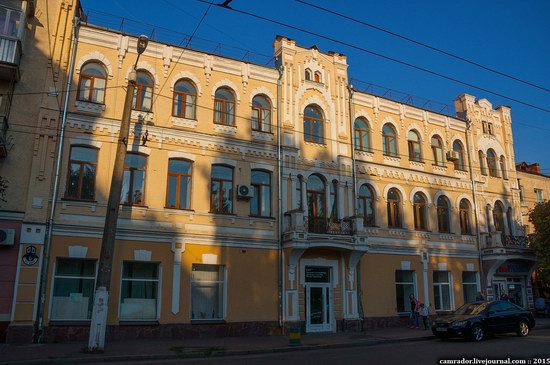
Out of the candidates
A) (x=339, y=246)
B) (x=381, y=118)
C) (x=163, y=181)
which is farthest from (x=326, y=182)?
(x=163, y=181)

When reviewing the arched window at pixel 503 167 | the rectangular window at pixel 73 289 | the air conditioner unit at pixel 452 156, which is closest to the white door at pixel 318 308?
the rectangular window at pixel 73 289

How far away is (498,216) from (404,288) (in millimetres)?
9688

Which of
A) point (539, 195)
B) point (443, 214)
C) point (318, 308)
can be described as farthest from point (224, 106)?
point (539, 195)

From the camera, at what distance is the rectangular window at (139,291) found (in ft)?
58.8

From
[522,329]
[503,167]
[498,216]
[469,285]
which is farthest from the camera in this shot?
[503,167]

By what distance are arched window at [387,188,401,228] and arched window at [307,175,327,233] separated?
4.33 metres

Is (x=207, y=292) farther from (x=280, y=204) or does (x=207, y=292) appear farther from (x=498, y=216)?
(x=498, y=216)

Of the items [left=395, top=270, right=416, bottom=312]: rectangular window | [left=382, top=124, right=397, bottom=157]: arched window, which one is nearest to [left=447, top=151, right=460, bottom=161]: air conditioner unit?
[left=382, top=124, right=397, bottom=157]: arched window

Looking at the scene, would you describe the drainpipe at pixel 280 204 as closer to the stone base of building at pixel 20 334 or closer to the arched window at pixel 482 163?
the stone base of building at pixel 20 334

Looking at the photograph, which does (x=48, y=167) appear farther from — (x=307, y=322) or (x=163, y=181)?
(x=307, y=322)

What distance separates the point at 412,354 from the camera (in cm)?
1402

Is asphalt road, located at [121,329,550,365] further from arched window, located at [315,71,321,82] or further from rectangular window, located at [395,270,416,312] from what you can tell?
arched window, located at [315,71,321,82]

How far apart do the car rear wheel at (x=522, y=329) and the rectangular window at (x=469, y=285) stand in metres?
8.06

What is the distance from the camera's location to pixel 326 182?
2325cm
